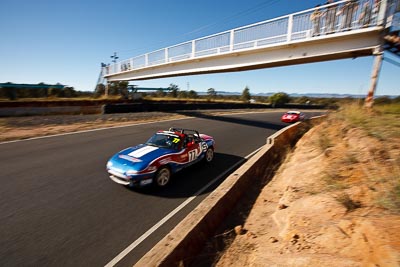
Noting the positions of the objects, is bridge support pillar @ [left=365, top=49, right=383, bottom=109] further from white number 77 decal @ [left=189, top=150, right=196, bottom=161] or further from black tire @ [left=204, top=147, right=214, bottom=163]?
white number 77 decal @ [left=189, top=150, right=196, bottom=161]

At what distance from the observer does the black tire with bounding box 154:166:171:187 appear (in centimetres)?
579

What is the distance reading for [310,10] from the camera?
10750mm

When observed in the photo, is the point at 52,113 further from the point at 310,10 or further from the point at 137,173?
the point at 310,10

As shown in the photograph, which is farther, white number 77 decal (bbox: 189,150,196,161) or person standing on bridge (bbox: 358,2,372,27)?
person standing on bridge (bbox: 358,2,372,27)

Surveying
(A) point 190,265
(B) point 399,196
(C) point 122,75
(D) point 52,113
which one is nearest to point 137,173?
(A) point 190,265

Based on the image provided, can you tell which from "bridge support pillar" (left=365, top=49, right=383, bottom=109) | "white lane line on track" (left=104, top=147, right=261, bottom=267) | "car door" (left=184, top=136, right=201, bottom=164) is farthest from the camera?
"bridge support pillar" (left=365, top=49, right=383, bottom=109)

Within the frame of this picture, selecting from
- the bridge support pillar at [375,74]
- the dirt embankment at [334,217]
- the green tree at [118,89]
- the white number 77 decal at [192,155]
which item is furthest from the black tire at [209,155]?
the green tree at [118,89]

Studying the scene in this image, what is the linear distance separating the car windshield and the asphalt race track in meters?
1.04

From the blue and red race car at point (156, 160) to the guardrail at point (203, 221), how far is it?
1854mm

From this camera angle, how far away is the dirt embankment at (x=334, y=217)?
2501 mm

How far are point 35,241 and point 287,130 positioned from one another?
1078 centimetres

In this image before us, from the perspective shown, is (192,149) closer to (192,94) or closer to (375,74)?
(375,74)

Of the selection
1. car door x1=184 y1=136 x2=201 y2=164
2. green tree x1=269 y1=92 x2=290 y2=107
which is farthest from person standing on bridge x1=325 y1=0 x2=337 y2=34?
green tree x1=269 y1=92 x2=290 y2=107

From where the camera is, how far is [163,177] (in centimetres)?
601
